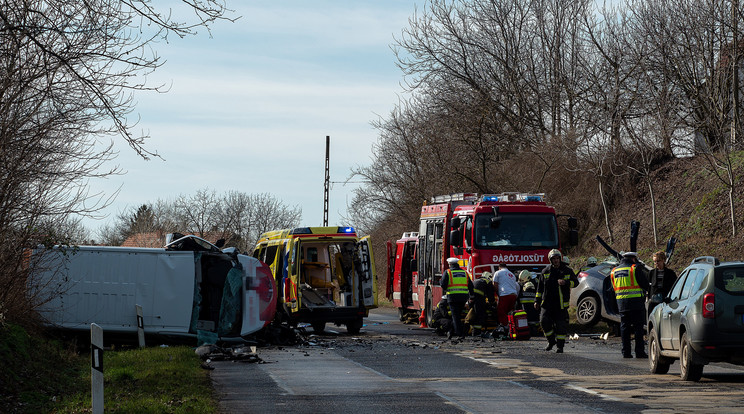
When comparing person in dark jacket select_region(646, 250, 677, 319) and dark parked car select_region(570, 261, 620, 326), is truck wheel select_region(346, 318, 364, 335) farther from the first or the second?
person in dark jacket select_region(646, 250, 677, 319)

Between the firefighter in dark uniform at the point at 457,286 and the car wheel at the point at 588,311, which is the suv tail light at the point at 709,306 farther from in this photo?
the car wheel at the point at 588,311

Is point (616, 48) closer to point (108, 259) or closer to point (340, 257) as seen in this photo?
point (340, 257)

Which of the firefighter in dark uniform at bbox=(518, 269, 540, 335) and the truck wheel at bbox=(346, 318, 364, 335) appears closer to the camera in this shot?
the firefighter in dark uniform at bbox=(518, 269, 540, 335)

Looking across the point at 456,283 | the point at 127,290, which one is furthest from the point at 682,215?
the point at 127,290

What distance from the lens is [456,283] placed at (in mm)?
21016

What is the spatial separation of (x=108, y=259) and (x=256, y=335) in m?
3.90

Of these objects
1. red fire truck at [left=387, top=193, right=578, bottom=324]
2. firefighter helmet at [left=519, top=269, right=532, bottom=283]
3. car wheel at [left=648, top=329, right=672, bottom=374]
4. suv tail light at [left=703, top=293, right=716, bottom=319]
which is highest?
red fire truck at [left=387, top=193, right=578, bottom=324]

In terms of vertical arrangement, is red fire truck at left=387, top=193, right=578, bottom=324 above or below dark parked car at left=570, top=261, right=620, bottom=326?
above

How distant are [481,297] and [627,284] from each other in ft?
16.9

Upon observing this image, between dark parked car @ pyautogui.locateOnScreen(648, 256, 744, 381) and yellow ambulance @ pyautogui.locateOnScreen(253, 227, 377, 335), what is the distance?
11.1 metres

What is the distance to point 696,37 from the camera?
31.2 meters

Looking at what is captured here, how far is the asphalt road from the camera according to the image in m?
10.7

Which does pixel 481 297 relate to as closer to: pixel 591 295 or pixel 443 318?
pixel 443 318

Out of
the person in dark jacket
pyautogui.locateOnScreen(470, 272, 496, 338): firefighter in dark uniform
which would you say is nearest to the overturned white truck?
pyautogui.locateOnScreen(470, 272, 496, 338): firefighter in dark uniform
